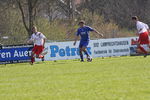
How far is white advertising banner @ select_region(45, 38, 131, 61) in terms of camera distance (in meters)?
31.0

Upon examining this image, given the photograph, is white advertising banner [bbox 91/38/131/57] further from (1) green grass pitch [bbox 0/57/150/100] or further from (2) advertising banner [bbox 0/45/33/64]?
(1) green grass pitch [bbox 0/57/150/100]

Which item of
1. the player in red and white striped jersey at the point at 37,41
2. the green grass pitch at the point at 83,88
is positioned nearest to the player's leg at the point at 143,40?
the player in red and white striped jersey at the point at 37,41

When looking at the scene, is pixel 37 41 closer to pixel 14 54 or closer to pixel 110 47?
pixel 14 54

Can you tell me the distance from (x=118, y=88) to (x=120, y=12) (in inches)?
2177

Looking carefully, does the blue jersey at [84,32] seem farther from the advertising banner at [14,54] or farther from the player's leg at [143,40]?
the advertising banner at [14,54]

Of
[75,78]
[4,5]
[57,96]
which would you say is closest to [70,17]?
[4,5]

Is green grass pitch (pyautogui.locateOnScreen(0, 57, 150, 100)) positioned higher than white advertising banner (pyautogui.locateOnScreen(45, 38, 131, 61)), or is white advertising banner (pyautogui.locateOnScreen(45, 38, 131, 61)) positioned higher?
white advertising banner (pyautogui.locateOnScreen(45, 38, 131, 61))

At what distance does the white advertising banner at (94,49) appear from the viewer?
1222 inches

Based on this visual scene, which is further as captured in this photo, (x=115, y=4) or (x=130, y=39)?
(x=115, y=4)

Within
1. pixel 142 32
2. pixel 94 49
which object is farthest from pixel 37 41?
pixel 94 49

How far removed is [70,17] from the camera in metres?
57.0

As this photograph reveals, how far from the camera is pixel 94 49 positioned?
32219 mm

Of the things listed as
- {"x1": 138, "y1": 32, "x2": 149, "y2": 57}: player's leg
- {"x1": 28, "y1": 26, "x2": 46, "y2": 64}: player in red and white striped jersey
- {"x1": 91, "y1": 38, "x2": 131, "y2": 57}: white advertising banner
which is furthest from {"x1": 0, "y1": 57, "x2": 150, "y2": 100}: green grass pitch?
{"x1": 91, "y1": 38, "x2": 131, "y2": 57}: white advertising banner

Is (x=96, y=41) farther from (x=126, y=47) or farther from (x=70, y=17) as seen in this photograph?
(x=70, y=17)
